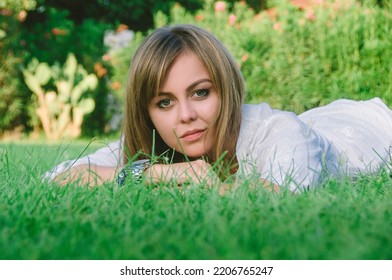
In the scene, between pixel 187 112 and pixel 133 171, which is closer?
pixel 133 171

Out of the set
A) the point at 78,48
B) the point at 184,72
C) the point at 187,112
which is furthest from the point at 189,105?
the point at 78,48

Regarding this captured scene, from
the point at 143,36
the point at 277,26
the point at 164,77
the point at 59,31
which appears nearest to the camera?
the point at 164,77

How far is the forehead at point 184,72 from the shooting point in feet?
8.19

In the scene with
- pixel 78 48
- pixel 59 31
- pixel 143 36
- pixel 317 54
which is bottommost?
pixel 78 48

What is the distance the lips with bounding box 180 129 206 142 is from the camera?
251 centimetres

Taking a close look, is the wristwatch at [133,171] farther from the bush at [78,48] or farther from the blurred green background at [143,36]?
the bush at [78,48]

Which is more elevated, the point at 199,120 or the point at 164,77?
the point at 164,77

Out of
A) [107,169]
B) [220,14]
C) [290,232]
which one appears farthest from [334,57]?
[290,232]

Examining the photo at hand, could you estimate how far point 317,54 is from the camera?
5.80m

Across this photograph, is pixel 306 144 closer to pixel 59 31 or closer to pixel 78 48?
pixel 78 48

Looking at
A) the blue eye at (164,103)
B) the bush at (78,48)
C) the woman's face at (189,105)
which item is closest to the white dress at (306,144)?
the woman's face at (189,105)

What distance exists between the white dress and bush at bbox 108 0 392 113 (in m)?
1.74

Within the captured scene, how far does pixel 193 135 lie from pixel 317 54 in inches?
143

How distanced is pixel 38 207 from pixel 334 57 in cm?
455
